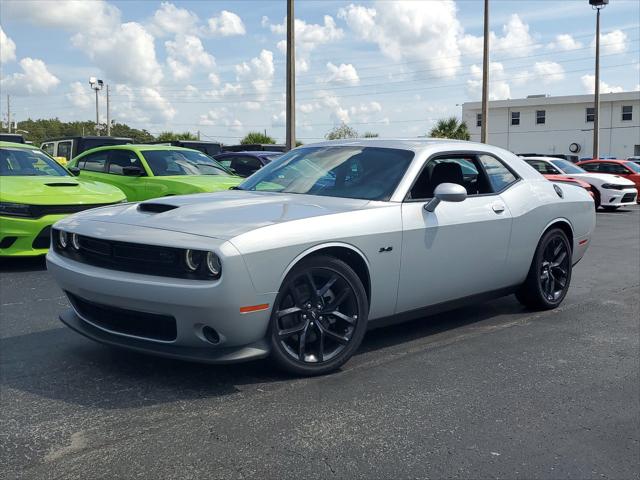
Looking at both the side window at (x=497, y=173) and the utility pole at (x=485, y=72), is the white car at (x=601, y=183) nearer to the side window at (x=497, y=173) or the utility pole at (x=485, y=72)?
the utility pole at (x=485, y=72)

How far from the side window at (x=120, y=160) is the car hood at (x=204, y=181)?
784mm

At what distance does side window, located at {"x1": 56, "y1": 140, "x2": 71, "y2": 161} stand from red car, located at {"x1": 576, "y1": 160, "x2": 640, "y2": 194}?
51.9 feet

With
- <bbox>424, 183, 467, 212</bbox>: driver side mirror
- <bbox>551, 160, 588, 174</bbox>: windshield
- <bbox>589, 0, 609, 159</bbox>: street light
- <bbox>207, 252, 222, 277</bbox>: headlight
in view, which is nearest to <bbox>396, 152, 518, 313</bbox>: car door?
<bbox>424, 183, 467, 212</bbox>: driver side mirror

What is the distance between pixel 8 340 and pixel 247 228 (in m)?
2.29

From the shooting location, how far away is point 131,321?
3.96 meters

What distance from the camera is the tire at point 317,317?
13.0 ft

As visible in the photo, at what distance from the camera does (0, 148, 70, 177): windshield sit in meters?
8.59

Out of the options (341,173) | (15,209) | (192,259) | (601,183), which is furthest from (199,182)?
(601,183)

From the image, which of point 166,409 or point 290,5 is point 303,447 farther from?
point 290,5

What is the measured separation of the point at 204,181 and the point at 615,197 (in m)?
13.9

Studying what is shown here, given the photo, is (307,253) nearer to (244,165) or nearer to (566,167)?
(244,165)

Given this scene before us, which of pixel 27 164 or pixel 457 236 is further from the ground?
pixel 27 164

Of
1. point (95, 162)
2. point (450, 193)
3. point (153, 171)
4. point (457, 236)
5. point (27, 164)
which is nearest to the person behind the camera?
point (450, 193)

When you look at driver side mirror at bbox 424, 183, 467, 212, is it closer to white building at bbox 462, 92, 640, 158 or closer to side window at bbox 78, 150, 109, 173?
side window at bbox 78, 150, 109, 173
